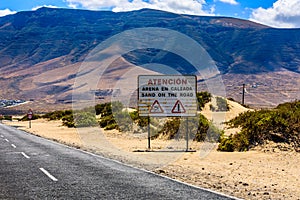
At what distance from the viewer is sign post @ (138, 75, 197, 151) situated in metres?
→ 20.0

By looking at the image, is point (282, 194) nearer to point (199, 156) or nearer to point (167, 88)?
point (199, 156)

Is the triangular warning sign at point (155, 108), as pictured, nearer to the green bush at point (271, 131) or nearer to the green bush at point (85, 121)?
the green bush at point (271, 131)

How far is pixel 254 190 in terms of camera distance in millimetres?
10258

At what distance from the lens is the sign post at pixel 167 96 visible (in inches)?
786

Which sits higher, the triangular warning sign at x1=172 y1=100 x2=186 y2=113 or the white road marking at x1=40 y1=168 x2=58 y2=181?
the triangular warning sign at x1=172 y1=100 x2=186 y2=113

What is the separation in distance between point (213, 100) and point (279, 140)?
74.3 ft

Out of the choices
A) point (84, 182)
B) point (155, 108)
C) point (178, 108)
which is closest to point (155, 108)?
Answer: point (155, 108)

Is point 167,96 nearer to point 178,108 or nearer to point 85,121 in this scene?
point 178,108

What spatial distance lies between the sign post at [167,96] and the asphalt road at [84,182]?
553 cm

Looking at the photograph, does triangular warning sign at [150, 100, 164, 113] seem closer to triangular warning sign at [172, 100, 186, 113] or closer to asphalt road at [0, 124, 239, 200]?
triangular warning sign at [172, 100, 186, 113]

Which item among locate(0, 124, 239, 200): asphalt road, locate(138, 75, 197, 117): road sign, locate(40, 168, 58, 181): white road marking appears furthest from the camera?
locate(138, 75, 197, 117): road sign

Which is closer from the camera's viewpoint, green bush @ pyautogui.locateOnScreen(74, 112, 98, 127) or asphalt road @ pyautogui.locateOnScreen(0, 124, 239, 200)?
asphalt road @ pyautogui.locateOnScreen(0, 124, 239, 200)

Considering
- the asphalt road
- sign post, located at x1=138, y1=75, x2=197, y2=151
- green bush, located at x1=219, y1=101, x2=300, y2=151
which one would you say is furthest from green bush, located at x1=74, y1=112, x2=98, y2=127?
the asphalt road

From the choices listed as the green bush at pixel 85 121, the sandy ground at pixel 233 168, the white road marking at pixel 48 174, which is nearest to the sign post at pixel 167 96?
the sandy ground at pixel 233 168
